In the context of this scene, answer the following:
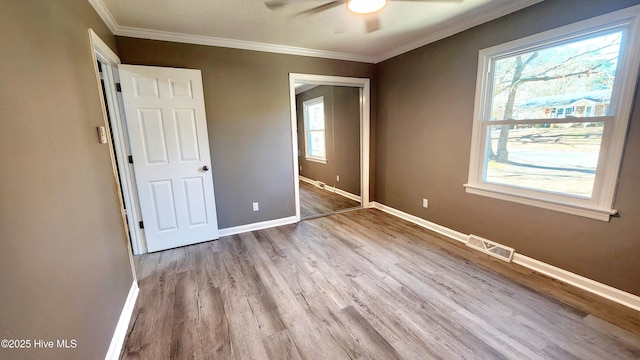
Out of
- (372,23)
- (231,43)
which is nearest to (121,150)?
(231,43)

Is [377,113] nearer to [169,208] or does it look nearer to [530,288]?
[530,288]

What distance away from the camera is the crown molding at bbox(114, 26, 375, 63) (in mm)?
2711

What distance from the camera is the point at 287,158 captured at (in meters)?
3.66

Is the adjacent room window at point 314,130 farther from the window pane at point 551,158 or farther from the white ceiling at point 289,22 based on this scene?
the window pane at point 551,158

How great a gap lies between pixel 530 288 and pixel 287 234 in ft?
8.35

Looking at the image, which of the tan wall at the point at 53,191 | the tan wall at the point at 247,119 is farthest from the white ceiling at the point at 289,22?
the tan wall at the point at 53,191

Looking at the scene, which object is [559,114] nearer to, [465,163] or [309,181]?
[465,163]

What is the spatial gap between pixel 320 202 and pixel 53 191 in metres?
3.85

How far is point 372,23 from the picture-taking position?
106 inches

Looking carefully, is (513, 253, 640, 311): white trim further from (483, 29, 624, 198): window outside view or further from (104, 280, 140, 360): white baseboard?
(104, 280, 140, 360): white baseboard

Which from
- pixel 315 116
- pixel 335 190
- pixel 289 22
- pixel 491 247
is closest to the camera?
pixel 289 22

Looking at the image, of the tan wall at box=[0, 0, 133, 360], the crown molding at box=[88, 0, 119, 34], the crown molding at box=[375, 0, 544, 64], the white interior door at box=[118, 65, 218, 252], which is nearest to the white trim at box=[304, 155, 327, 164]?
the crown molding at box=[375, 0, 544, 64]

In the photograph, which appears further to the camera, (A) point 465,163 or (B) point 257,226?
(B) point 257,226

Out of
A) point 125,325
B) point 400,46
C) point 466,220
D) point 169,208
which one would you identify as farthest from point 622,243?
point 169,208
